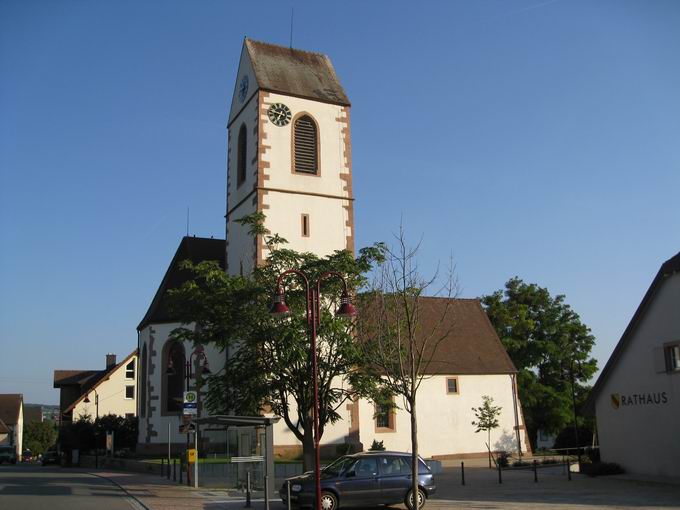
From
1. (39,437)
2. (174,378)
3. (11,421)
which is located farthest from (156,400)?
(39,437)

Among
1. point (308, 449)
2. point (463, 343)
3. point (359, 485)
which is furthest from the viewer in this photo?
point (463, 343)

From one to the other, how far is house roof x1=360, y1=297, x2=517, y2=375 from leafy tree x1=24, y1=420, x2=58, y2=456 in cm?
8057

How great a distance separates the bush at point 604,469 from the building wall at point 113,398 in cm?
4809

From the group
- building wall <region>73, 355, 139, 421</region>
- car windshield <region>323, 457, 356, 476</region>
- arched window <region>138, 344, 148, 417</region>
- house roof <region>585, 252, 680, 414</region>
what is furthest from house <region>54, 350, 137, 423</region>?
car windshield <region>323, 457, 356, 476</region>

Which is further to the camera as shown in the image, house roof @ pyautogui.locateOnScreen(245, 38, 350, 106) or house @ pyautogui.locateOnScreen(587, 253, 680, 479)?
house roof @ pyautogui.locateOnScreen(245, 38, 350, 106)

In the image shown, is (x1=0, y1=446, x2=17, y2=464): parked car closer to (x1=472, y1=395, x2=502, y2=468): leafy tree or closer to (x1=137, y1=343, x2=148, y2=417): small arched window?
(x1=137, y1=343, x2=148, y2=417): small arched window

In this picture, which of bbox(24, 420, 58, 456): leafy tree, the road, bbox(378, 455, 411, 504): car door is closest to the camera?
bbox(378, 455, 411, 504): car door

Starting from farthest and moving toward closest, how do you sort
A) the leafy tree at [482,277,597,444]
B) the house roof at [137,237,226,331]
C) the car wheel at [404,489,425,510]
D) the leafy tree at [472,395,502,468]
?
1. the leafy tree at [482,277,597,444]
2. the house roof at [137,237,226,331]
3. the leafy tree at [472,395,502,468]
4. the car wheel at [404,489,425,510]

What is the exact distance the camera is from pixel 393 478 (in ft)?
58.0

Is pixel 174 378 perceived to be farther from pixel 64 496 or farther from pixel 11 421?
pixel 11 421

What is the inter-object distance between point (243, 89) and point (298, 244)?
9637 mm

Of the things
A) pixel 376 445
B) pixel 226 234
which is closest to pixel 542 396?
pixel 376 445

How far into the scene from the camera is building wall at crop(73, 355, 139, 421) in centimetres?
6531

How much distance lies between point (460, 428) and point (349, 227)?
12878mm
